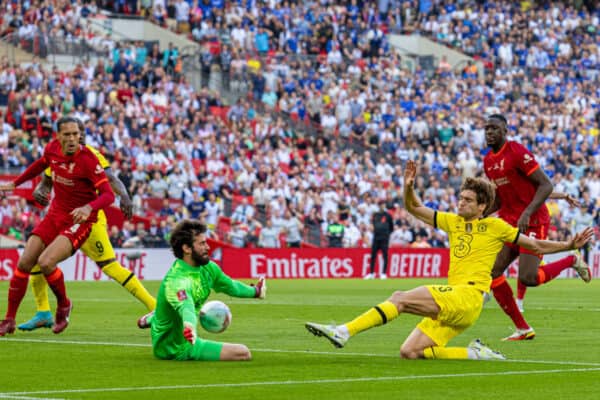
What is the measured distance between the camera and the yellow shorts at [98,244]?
15.6 meters

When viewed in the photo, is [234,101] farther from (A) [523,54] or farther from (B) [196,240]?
(B) [196,240]

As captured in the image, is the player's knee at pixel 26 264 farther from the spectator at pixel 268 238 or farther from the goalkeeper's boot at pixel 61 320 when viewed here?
the spectator at pixel 268 238

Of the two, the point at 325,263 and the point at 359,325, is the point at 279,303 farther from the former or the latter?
the point at 325,263

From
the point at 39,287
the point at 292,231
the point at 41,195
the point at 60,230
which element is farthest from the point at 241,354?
the point at 292,231

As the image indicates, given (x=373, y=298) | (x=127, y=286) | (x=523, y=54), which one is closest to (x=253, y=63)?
(x=523, y=54)

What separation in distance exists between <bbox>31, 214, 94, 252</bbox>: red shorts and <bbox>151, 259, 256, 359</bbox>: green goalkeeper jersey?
3.31 m

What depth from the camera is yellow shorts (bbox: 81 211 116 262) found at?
51.2 ft

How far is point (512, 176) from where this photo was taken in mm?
15438

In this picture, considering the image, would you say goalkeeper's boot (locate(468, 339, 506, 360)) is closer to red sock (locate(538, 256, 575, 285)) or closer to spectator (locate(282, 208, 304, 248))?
red sock (locate(538, 256, 575, 285))

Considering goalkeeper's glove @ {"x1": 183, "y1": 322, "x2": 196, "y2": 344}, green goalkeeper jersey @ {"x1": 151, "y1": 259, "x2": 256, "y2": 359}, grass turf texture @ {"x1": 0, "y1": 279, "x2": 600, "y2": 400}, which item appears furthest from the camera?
green goalkeeper jersey @ {"x1": 151, "y1": 259, "x2": 256, "y2": 359}

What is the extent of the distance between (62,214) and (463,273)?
5.09m

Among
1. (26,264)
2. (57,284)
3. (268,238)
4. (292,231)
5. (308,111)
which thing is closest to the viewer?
(26,264)

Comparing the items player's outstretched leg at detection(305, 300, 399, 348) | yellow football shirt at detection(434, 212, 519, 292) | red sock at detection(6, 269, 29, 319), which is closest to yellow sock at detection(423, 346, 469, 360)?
yellow football shirt at detection(434, 212, 519, 292)

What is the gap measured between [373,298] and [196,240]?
43.8ft
